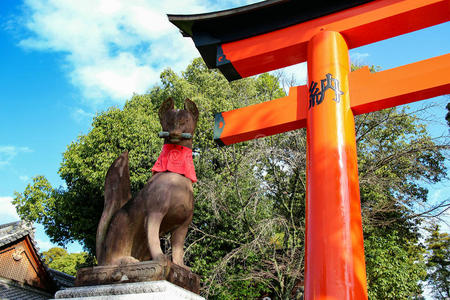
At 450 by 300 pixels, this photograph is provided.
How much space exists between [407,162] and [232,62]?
6065 mm

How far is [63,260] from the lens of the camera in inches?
1049

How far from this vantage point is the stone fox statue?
3.08 metres

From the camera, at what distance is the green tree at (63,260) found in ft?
82.3

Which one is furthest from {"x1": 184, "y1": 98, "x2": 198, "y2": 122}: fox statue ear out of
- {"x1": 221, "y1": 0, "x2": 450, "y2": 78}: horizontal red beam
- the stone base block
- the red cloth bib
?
the stone base block

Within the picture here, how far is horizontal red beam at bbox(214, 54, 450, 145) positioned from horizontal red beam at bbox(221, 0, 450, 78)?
0.55 m

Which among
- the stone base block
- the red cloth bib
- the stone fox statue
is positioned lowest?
the stone base block

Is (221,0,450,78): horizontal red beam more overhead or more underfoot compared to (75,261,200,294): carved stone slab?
more overhead

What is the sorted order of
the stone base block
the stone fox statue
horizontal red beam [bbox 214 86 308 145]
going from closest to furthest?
the stone base block
the stone fox statue
horizontal red beam [bbox 214 86 308 145]

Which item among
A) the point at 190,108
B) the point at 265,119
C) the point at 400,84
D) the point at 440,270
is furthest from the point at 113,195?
the point at 440,270

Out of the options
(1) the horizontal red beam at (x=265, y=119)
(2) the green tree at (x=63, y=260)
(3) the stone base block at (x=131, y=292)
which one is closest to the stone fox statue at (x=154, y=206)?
(3) the stone base block at (x=131, y=292)

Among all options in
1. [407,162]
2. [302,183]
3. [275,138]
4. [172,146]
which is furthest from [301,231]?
[172,146]

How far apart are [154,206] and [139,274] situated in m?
0.57

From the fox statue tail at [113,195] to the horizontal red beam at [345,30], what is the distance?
224cm

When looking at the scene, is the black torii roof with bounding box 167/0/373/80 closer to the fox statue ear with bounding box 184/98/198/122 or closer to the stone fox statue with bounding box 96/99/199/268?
the fox statue ear with bounding box 184/98/198/122
